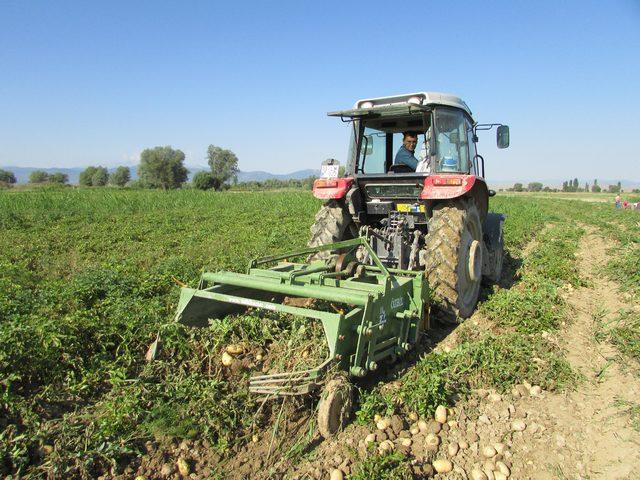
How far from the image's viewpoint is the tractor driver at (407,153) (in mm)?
5680

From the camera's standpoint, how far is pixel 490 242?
265 inches

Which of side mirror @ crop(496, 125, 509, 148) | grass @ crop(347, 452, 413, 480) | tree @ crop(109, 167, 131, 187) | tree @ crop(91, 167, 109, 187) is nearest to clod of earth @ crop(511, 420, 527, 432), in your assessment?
grass @ crop(347, 452, 413, 480)

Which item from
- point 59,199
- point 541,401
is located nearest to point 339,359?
point 541,401

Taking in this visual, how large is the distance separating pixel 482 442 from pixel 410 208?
9.28 ft

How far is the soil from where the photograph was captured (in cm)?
278

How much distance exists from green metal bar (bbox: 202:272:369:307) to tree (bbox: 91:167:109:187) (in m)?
95.4

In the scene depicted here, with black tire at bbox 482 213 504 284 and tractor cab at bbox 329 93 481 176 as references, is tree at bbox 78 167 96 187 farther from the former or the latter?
black tire at bbox 482 213 504 284

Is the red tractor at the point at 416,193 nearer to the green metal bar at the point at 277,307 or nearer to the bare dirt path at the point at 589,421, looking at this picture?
the bare dirt path at the point at 589,421

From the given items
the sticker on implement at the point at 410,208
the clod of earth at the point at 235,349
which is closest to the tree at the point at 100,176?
the sticker on implement at the point at 410,208

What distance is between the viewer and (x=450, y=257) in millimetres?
4734

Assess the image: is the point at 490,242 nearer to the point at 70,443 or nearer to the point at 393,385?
the point at 393,385

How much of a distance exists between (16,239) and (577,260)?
11.9 metres

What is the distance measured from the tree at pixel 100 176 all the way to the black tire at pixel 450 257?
95442 millimetres

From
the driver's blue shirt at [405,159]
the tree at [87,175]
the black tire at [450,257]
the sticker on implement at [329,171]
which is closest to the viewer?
the black tire at [450,257]
